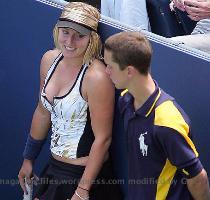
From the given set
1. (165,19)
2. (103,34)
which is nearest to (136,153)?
(103,34)

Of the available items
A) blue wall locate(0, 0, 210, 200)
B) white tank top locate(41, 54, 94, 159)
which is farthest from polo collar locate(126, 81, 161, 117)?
white tank top locate(41, 54, 94, 159)

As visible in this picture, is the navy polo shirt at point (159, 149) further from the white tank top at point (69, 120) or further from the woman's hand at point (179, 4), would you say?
the woman's hand at point (179, 4)

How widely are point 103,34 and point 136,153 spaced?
2.10 ft

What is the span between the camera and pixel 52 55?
99.0 inches

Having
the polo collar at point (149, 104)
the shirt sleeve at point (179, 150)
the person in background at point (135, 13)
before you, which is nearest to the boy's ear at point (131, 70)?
the polo collar at point (149, 104)

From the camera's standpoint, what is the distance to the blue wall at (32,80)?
222 centimetres

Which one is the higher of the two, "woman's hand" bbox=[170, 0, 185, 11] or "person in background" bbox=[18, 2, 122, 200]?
"woman's hand" bbox=[170, 0, 185, 11]

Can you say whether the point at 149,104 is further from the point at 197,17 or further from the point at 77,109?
the point at 197,17

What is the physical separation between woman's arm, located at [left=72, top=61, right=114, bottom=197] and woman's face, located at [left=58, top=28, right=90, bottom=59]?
9 centimetres

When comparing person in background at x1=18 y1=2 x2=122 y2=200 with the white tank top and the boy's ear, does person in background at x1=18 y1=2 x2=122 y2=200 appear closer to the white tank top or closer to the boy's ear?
the white tank top

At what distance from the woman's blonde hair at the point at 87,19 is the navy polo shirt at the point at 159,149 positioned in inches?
10.6

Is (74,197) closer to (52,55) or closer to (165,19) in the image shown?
(52,55)

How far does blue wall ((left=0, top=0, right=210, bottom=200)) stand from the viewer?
7.29 ft

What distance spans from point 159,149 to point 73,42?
2.17 ft
